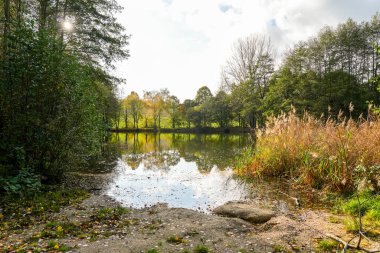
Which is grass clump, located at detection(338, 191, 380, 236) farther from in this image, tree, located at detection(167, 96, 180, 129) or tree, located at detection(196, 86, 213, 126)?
tree, located at detection(167, 96, 180, 129)

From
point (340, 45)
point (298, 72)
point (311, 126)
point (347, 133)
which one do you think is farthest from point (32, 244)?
point (340, 45)

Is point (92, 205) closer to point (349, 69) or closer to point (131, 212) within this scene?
point (131, 212)

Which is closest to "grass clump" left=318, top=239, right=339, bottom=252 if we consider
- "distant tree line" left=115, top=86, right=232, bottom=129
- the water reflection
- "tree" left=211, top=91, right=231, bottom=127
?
the water reflection

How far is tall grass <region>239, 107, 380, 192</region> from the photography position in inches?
337

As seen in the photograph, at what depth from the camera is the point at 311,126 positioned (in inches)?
457

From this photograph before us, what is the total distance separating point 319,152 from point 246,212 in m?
4.28


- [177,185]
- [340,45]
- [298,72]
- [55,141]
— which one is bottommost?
[177,185]

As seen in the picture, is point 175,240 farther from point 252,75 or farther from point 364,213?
point 252,75

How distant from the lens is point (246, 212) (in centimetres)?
738

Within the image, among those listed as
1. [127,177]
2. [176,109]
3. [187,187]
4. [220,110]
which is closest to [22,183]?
[127,177]

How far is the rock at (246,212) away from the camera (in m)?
7.07

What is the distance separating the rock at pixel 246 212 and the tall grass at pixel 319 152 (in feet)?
9.46

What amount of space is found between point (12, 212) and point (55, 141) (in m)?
3.06

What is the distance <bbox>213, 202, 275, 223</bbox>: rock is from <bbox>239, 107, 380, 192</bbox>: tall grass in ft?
9.46
